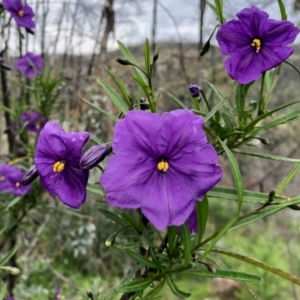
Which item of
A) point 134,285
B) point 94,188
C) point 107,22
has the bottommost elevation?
point 134,285

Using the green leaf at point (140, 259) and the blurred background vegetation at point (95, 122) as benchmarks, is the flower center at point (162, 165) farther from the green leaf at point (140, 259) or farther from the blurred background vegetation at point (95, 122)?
the blurred background vegetation at point (95, 122)

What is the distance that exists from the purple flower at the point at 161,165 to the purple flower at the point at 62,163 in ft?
0.29

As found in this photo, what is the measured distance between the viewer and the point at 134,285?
81 cm

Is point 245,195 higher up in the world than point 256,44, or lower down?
lower down

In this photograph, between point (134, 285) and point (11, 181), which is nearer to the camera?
point (134, 285)

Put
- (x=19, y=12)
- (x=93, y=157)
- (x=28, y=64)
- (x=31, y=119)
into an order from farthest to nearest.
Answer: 1. (x=28, y=64)
2. (x=31, y=119)
3. (x=19, y=12)
4. (x=93, y=157)

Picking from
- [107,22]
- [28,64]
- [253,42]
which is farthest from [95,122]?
[253,42]

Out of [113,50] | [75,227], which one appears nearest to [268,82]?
[75,227]

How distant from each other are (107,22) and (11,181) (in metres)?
2.29

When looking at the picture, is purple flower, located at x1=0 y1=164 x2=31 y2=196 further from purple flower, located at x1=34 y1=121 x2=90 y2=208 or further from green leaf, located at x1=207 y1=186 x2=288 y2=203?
green leaf, located at x1=207 y1=186 x2=288 y2=203

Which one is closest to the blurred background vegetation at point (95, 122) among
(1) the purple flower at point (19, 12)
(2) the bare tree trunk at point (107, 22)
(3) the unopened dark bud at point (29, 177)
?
(2) the bare tree trunk at point (107, 22)

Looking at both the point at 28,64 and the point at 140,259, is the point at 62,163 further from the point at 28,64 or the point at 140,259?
the point at 28,64

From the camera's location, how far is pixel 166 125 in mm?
725

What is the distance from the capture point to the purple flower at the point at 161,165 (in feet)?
2.32
